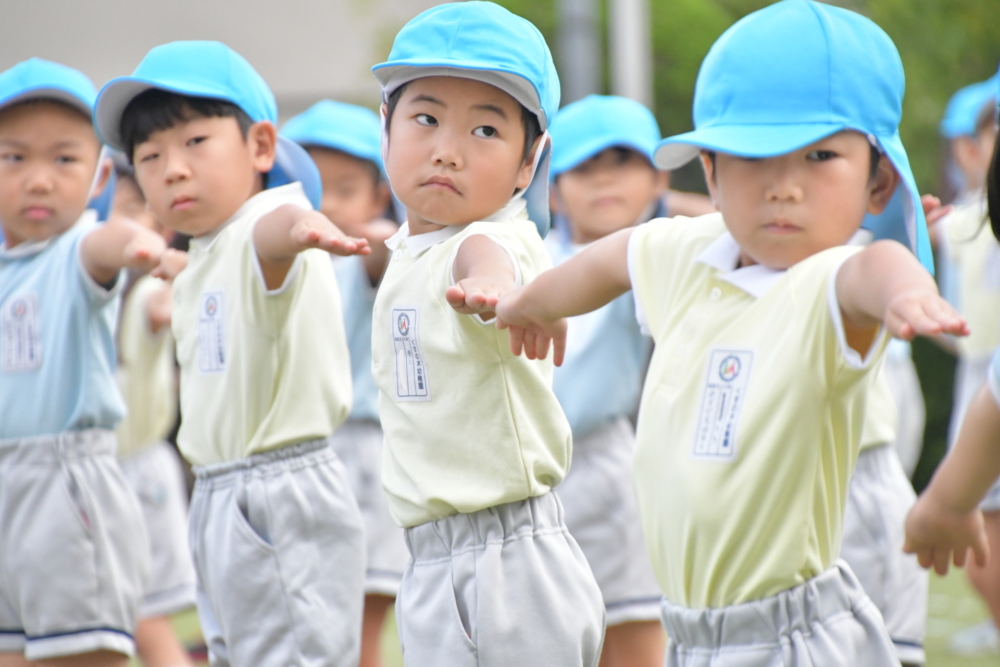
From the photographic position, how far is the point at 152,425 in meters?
5.21

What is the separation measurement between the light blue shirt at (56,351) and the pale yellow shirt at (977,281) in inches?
125

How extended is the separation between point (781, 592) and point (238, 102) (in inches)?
78.3

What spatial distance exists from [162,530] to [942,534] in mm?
3689

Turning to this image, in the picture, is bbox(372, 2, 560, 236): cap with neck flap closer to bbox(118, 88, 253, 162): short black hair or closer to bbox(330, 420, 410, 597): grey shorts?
bbox(118, 88, 253, 162): short black hair

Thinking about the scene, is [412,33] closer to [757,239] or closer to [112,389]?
[757,239]

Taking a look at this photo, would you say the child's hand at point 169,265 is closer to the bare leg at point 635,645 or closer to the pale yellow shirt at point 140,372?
the bare leg at point 635,645

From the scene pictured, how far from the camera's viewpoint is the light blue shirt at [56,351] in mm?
3664

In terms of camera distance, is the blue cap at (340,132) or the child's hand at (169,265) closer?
the child's hand at (169,265)

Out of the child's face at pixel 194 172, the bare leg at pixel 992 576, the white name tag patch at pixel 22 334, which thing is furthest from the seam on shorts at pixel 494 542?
the bare leg at pixel 992 576

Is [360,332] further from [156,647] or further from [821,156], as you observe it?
[821,156]

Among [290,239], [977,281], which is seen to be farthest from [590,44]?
[290,239]

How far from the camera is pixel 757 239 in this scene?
214cm

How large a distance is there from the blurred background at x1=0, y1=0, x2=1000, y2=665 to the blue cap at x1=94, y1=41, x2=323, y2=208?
365 cm

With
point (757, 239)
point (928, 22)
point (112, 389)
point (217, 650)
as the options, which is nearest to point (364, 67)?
point (928, 22)
